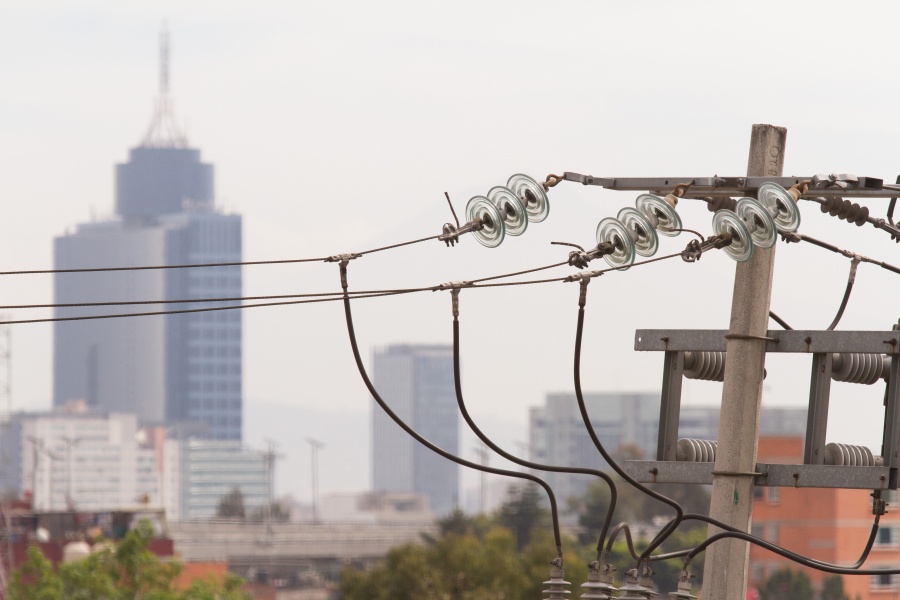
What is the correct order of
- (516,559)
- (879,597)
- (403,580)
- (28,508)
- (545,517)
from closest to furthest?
1. (403,580)
2. (516,559)
3. (879,597)
4. (28,508)
5. (545,517)

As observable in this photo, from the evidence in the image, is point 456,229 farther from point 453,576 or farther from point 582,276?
point 453,576

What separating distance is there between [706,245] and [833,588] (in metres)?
116

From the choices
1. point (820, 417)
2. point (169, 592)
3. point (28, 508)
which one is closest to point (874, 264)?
point (820, 417)

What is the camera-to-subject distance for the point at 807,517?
12656 centimetres

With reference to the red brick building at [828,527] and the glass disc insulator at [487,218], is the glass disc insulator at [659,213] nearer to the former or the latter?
the glass disc insulator at [487,218]

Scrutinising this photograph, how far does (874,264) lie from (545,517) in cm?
17878

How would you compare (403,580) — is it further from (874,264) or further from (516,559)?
(874,264)

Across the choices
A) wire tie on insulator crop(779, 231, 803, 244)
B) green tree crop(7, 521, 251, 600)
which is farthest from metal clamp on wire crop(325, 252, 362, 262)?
green tree crop(7, 521, 251, 600)

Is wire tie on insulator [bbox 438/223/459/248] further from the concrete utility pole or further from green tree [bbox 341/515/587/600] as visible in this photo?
green tree [bbox 341/515/587/600]

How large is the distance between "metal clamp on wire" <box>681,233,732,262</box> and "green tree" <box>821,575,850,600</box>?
4371 inches

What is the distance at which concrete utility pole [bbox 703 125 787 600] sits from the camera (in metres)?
13.4

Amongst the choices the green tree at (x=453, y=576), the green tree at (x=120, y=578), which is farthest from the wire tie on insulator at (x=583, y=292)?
the green tree at (x=453, y=576)

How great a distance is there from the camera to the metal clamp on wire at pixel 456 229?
1335cm

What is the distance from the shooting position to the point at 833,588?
124 m
